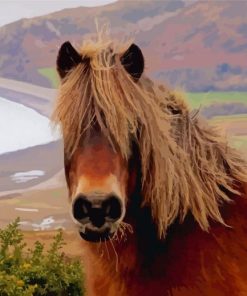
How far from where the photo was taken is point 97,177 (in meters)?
1.89

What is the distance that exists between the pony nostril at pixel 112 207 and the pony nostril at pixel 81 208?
45 mm

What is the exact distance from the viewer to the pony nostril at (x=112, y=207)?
1852mm

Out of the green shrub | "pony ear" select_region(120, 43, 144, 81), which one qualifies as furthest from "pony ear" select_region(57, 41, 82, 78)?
the green shrub

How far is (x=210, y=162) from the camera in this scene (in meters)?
2.29

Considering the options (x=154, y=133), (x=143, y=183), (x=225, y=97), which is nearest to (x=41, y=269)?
(x=143, y=183)

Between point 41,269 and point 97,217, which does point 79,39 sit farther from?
point 97,217

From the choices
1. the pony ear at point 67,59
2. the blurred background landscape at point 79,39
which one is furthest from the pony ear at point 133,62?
the blurred background landscape at point 79,39

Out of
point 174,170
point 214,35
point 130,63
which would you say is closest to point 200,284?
point 174,170

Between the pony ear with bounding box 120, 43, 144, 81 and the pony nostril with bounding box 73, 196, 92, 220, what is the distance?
45cm

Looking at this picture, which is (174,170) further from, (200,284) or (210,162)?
(200,284)

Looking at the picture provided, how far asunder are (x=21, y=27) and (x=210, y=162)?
4.33 meters

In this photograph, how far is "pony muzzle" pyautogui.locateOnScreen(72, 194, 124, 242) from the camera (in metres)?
1.84

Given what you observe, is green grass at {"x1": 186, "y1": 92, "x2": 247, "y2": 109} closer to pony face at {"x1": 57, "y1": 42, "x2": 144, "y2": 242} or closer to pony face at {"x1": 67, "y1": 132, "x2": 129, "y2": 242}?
pony face at {"x1": 57, "y1": 42, "x2": 144, "y2": 242}

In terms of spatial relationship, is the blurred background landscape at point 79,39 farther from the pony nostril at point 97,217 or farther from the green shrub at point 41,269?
the pony nostril at point 97,217
